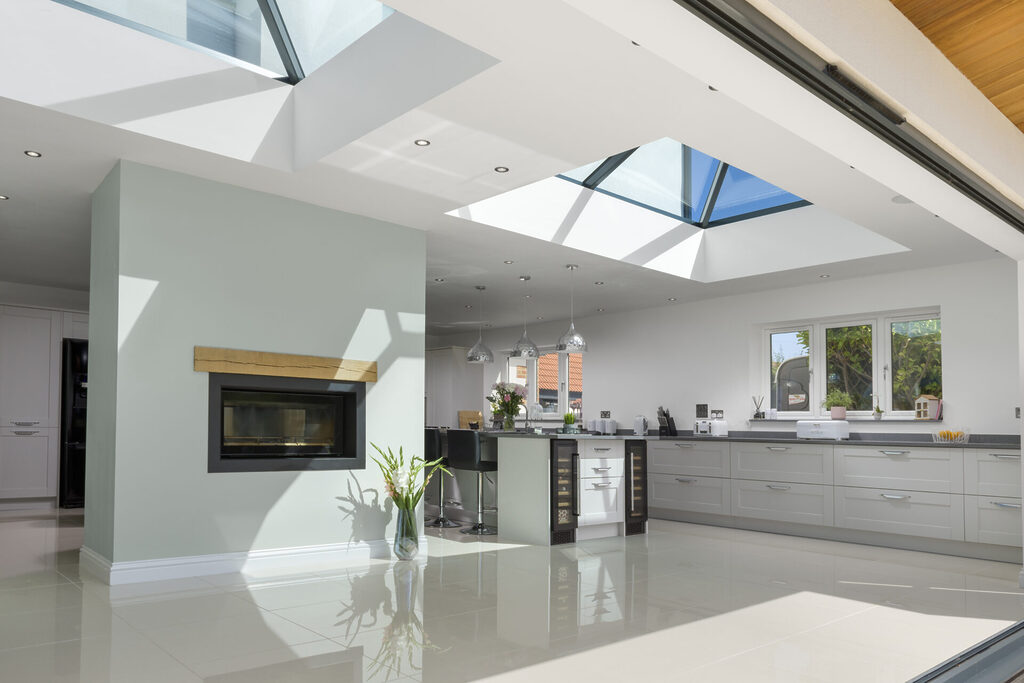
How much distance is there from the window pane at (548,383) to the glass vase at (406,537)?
5.51 m

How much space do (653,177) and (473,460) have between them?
3004 mm

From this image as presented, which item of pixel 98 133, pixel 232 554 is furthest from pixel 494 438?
pixel 98 133

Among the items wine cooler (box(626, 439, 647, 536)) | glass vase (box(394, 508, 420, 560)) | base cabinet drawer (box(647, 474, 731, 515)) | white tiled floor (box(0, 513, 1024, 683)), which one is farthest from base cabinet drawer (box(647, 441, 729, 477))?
glass vase (box(394, 508, 420, 560))

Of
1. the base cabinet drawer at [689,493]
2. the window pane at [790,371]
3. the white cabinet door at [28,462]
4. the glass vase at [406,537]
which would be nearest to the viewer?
the glass vase at [406,537]

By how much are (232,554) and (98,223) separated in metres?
2.39

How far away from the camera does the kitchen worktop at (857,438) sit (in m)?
6.07

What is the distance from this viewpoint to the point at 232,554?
4781mm

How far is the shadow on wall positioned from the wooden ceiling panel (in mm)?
4378

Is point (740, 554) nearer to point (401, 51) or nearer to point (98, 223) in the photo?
point (401, 51)

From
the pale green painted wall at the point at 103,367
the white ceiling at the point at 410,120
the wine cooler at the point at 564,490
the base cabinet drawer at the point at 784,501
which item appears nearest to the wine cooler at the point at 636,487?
the wine cooler at the point at 564,490

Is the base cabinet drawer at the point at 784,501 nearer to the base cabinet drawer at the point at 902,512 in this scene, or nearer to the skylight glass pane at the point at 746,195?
the base cabinet drawer at the point at 902,512

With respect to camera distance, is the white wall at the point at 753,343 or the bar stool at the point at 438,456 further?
the bar stool at the point at 438,456

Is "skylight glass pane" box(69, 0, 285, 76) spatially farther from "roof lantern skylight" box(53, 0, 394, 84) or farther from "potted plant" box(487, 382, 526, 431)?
"potted plant" box(487, 382, 526, 431)

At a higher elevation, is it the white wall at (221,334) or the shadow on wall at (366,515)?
the white wall at (221,334)
